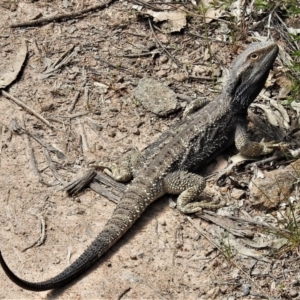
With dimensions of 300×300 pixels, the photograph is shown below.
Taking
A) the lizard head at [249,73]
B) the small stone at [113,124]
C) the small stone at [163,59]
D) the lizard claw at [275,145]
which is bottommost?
the small stone at [113,124]

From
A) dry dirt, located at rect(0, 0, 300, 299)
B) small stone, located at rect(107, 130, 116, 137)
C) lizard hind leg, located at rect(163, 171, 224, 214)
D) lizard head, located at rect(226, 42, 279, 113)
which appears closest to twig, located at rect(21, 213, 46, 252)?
dry dirt, located at rect(0, 0, 300, 299)

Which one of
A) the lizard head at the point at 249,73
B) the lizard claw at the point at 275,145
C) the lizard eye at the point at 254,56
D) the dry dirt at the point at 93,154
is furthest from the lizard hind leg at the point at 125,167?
the lizard eye at the point at 254,56

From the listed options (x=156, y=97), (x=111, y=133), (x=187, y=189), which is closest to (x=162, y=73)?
(x=156, y=97)

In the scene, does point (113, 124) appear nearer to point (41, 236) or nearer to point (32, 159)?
point (32, 159)

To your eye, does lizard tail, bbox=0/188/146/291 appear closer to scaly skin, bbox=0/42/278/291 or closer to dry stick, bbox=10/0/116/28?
scaly skin, bbox=0/42/278/291

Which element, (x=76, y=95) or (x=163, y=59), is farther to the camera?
(x=163, y=59)

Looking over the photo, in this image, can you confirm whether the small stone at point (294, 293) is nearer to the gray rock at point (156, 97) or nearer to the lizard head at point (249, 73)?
the lizard head at point (249, 73)
